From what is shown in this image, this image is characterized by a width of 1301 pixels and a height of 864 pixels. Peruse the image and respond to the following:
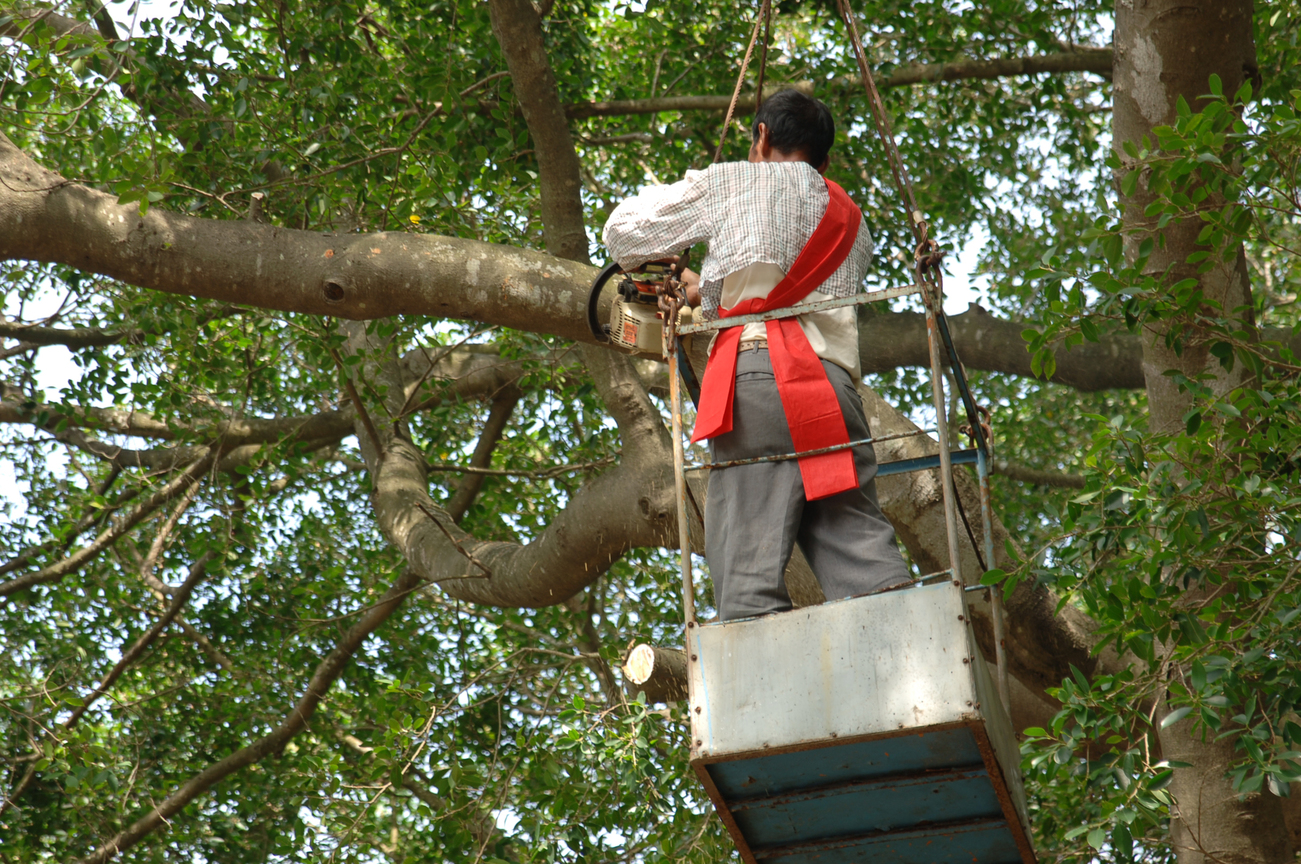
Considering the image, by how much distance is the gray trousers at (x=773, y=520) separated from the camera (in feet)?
9.31

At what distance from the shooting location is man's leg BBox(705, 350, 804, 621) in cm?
282

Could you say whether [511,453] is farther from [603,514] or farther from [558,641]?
[603,514]

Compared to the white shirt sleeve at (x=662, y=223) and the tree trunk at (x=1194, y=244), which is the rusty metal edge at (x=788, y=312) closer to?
the white shirt sleeve at (x=662, y=223)

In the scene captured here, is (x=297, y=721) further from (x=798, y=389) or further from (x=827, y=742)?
(x=827, y=742)

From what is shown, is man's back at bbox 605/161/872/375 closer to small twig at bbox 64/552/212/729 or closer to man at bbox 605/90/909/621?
man at bbox 605/90/909/621

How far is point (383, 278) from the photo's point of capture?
421 cm

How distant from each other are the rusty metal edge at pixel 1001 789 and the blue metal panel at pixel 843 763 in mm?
31

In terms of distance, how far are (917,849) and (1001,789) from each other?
481 mm

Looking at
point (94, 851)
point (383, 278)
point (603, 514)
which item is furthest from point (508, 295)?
point (94, 851)

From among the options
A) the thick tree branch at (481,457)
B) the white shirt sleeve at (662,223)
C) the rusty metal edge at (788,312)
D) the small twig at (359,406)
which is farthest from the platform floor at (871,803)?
the thick tree branch at (481,457)

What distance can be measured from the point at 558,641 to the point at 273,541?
2001mm

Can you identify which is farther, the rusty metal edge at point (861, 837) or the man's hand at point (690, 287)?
the man's hand at point (690, 287)

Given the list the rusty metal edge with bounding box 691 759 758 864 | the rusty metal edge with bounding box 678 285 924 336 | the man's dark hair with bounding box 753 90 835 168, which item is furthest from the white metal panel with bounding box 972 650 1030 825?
the man's dark hair with bounding box 753 90 835 168

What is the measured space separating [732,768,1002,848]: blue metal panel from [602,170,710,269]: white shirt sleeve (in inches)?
51.5
